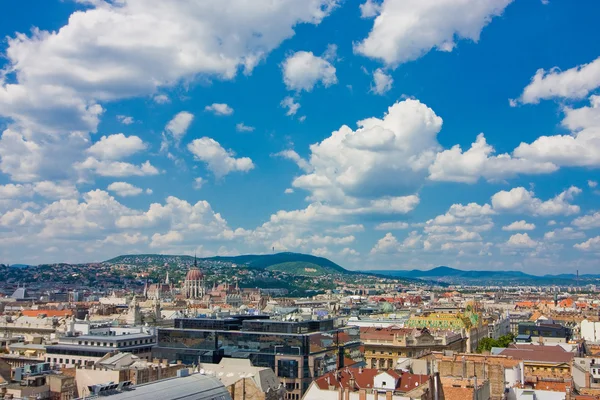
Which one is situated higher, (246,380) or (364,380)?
(246,380)

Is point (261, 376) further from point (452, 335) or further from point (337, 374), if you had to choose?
point (452, 335)

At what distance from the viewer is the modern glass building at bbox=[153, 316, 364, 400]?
97188mm

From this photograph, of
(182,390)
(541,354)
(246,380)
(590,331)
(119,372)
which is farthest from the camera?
(590,331)

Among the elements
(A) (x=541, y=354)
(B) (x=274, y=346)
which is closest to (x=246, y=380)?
(B) (x=274, y=346)

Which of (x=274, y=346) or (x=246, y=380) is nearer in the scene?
(x=246, y=380)

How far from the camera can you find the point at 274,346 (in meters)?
101

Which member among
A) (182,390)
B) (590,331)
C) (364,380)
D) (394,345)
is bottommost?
(394,345)

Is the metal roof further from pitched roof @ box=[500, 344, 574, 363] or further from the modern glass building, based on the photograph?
pitched roof @ box=[500, 344, 574, 363]

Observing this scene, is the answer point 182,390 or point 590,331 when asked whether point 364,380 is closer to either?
point 182,390

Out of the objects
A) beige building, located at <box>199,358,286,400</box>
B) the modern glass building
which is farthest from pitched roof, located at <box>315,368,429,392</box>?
the modern glass building

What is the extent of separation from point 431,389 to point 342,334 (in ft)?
164

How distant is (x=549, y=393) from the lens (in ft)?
247

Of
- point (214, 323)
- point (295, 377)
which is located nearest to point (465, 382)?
point (295, 377)

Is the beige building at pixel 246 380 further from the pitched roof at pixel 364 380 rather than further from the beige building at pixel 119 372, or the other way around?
Answer: the beige building at pixel 119 372
